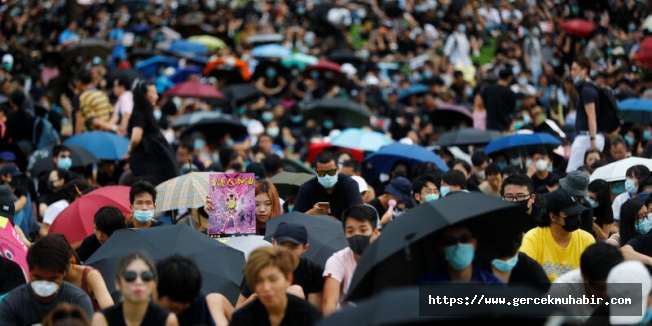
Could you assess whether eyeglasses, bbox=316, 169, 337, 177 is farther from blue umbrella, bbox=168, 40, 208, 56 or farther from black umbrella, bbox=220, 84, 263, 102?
blue umbrella, bbox=168, 40, 208, 56

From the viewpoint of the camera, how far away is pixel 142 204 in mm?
10031

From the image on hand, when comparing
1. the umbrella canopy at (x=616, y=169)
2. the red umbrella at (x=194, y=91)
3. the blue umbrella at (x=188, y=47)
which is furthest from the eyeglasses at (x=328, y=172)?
the blue umbrella at (x=188, y=47)

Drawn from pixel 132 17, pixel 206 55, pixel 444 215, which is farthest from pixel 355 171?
pixel 132 17

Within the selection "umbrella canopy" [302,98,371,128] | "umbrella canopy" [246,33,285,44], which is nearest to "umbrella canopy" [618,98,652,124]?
"umbrella canopy" [302,98,371,128]

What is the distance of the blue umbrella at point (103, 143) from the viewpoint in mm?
15195

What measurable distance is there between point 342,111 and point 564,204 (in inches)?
525

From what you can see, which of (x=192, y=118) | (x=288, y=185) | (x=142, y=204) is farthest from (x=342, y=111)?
(x=142, y=204)

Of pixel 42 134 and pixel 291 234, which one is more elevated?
pixel 291 234

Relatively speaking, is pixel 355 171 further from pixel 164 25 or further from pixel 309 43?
pixel 164 25

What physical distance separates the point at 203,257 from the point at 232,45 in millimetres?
25428

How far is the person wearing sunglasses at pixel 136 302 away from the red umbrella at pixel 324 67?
20352 millimetres

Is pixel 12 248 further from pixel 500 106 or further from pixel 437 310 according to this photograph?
pixel 500 106

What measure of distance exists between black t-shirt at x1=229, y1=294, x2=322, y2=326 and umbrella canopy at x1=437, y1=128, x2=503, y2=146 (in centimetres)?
998

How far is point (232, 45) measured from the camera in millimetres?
33469
